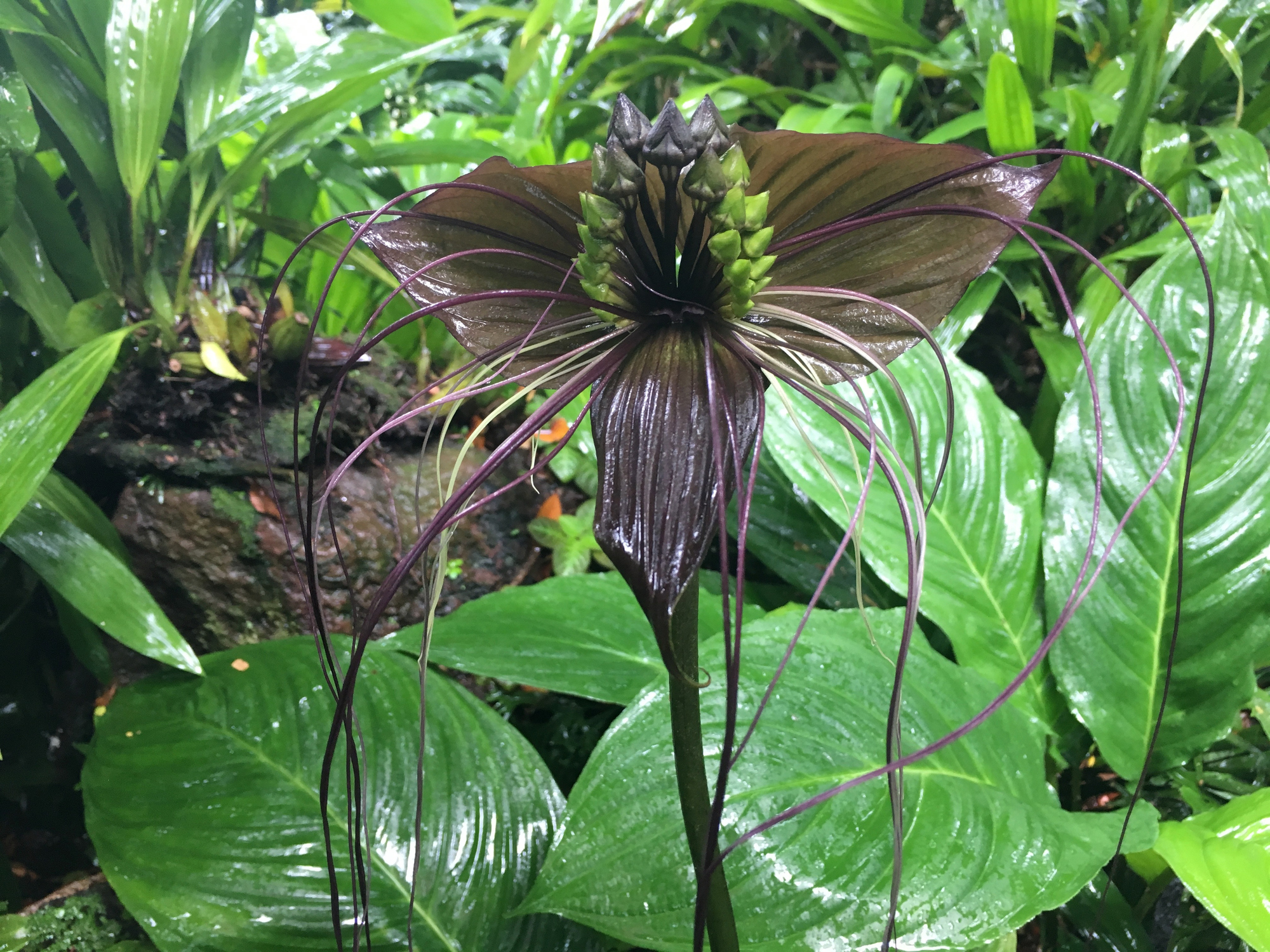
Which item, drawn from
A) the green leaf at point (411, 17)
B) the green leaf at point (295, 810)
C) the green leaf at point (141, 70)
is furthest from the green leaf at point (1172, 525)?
the green leaf at point (411, 17)

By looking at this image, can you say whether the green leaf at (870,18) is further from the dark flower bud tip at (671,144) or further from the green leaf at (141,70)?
the dark flower bud tip at (671,144)

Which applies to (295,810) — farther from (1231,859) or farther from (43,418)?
(1231,859)

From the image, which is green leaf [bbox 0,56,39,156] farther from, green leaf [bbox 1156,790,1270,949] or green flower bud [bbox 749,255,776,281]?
green leaf [bbox 1156,790,1270,949]

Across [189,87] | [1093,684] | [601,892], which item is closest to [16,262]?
[189,87]

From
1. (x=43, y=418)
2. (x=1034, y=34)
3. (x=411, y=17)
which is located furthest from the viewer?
(x=411, y=17)

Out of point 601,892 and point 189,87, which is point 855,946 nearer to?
point 601,892

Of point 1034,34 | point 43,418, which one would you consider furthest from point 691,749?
point 1034,34

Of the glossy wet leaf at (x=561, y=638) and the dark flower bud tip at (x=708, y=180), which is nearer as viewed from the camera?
the dark flower bud tip at (x=708, y=180)
